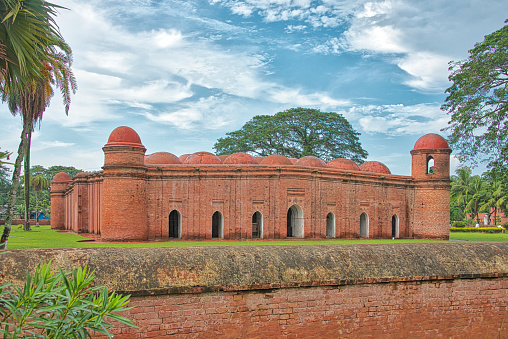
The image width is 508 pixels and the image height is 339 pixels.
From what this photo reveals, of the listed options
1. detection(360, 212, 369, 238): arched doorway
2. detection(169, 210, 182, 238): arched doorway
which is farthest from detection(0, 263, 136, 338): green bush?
detection(360, 212, 369, 238): arched doorway

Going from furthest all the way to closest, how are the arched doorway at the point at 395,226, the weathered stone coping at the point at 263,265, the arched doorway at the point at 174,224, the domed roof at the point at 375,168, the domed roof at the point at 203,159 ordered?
the domed roof at the point at 375,168 < the arched doorway at the point at 395,226 < the domed roof at the point at 203,159 < the arched doorway at the point at 174,224 < the weathered stone coping at the point at 263,265

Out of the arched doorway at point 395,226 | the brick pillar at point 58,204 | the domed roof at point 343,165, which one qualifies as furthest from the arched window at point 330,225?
the brick pillar at point 58,204

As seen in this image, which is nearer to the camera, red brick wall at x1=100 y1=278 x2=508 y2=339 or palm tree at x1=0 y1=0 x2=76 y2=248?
red brick wall at x1=100 y1=278 x2=508 y2=339

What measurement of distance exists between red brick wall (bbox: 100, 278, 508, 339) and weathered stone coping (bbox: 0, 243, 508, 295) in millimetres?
134

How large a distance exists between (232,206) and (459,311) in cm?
1474

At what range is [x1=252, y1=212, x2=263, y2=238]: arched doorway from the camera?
69.2 ft

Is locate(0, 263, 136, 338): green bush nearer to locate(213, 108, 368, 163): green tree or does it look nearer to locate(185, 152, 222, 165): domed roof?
locate(185, 152, 222, 165): domed roof

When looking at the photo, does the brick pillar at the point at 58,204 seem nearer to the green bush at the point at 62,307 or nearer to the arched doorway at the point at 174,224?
the arched doorway at the point at 174,224

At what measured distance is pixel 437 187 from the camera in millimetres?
24422

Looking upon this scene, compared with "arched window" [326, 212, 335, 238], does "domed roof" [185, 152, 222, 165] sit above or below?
above

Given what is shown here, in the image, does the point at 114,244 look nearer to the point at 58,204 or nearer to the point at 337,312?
the point at 337,312

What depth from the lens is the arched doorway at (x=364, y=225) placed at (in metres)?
23.6

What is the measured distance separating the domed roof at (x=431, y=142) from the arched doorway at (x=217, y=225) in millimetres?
11875

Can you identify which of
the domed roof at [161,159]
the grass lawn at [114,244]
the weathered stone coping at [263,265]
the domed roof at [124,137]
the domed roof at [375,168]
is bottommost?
the grass lawn at [114,244]
